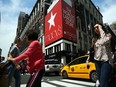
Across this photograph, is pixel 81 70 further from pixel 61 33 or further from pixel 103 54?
pixel 61 33

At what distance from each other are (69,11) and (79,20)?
5.42m

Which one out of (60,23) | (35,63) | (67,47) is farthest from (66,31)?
(35,63)

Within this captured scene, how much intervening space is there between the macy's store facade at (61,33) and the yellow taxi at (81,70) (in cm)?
2732

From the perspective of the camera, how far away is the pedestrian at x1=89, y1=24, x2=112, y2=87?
362 centimetres

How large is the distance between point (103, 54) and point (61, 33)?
118 feet

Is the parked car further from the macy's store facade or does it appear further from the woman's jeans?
the macy's store facade

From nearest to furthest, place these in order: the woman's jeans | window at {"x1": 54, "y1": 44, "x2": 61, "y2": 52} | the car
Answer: the woman's jeans < the car < window at {"x1": 54, "y1": 44, "x2": 61, "y2": 52}

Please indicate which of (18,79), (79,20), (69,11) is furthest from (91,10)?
(18,79)

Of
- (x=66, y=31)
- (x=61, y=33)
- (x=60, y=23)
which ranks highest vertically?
Answer: (x=60, y=23)

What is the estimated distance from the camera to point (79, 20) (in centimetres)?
4850

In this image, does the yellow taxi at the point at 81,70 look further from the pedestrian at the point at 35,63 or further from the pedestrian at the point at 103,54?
the pedestrian at the point at 35,63

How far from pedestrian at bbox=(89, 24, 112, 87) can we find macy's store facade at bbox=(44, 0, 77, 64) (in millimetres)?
35497

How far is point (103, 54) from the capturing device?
3.81 m

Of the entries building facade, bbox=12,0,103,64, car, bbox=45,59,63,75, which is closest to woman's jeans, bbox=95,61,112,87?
car, bbox=45,59,63,75
